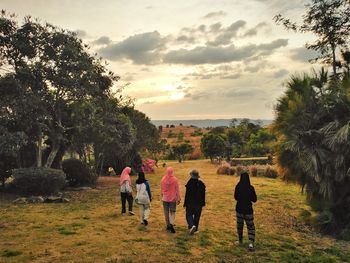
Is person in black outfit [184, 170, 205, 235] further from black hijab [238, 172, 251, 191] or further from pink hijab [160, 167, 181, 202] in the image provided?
black hijab [238, 172, 251, 191]

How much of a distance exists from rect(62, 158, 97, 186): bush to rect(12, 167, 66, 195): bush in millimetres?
4802

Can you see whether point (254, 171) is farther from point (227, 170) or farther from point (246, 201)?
point (246, 201)

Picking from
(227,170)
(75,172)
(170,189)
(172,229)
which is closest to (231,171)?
(227,170)

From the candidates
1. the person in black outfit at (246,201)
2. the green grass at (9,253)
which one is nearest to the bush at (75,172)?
the green grass at (9,253)

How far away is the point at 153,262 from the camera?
8883mm

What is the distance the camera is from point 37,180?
63.0ft

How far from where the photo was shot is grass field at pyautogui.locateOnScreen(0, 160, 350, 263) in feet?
31.0

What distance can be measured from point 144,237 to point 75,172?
1469cm

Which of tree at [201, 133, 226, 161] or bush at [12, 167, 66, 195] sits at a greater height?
tree at [201, 133, 226, 161]

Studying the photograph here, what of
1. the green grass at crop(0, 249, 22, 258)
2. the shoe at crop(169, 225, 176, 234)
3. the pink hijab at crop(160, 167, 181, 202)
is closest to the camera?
the green grass at crop(0, 249, 22, 258)

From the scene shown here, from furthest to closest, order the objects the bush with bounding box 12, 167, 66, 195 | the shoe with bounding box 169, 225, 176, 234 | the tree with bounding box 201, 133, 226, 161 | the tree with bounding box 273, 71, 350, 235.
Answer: the tree with bounding box 201, 133, 226, 161, the bush with bounding box 12, 167, 66, 195, the tree with bounding box 273, 71, 350, 235, the shoe with bounding box 169, 225, 176, 234

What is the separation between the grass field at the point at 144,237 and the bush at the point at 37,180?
1536 mm

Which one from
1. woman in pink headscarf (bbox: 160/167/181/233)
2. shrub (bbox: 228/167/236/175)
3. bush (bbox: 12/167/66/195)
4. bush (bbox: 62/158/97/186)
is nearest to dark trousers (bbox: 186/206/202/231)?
woman in pink headscarf (bbox: 160/167/181/233)

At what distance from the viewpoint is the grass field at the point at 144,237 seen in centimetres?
945
